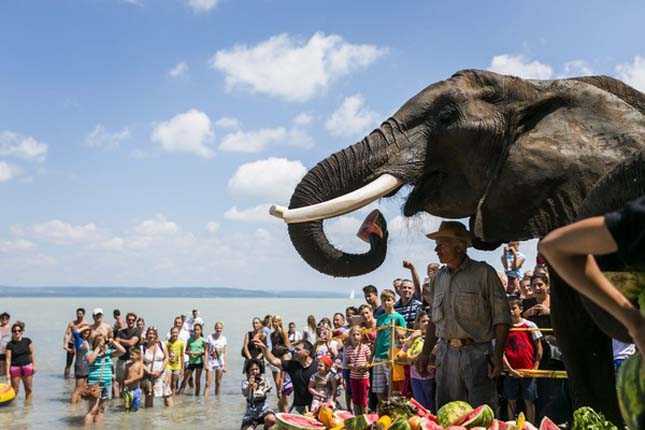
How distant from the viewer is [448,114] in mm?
5566

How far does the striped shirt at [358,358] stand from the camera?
432 inches

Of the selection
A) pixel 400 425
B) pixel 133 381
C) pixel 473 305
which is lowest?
pixel 133 381

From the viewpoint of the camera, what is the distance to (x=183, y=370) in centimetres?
2002

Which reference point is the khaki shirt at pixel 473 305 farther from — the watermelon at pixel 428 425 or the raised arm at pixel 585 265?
the raised arm at pixel 585 265

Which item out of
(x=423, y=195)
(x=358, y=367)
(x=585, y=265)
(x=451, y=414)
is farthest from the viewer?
(x=358, y=367)

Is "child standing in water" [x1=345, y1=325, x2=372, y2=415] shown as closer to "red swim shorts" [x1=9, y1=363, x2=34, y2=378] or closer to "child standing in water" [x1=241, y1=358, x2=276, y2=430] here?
"child standing in water" [x1=241, y1=358, x2=276, y2=430]

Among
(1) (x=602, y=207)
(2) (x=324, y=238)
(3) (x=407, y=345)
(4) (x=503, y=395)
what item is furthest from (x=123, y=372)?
(1) (x=602, y=207)

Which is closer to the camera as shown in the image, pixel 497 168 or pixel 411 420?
pixel 411 420

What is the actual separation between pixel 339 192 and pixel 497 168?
1.08m

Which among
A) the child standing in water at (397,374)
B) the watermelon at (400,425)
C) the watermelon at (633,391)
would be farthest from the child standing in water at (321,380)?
the watermelon at (633,391)

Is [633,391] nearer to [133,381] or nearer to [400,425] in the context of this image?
[400,425]

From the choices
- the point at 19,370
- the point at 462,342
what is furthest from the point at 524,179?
the point at 19,370

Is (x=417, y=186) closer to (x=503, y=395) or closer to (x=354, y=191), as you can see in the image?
(x=354, y=191)

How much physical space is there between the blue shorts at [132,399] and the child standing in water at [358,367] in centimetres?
691
